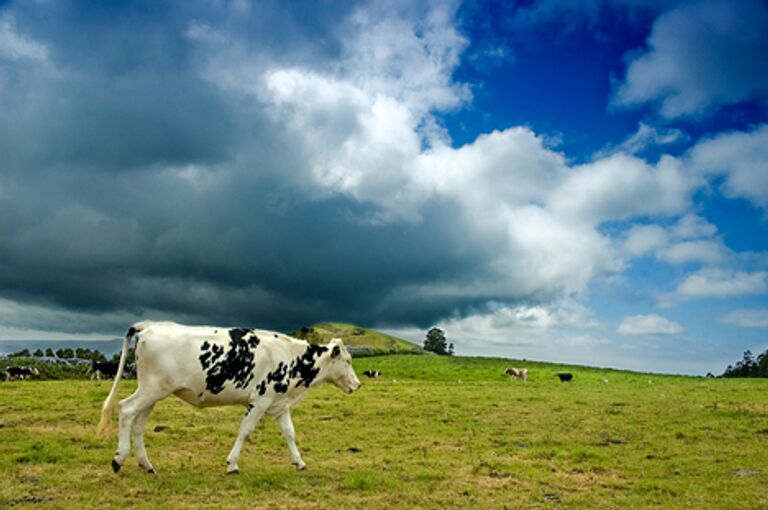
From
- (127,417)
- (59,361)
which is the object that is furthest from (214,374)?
(59,361)

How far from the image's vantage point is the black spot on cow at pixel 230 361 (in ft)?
34.8

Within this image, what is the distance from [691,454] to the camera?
1411cm

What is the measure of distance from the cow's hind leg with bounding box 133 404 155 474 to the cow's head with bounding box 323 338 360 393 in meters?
3.78

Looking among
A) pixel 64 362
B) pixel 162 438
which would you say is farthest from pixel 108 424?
pixel 64 362

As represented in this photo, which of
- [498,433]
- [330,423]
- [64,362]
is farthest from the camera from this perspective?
[64,362]

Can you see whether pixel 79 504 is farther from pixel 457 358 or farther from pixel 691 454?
pixel 457 358

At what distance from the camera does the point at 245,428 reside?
1108cm

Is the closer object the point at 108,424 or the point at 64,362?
the point at 108,424

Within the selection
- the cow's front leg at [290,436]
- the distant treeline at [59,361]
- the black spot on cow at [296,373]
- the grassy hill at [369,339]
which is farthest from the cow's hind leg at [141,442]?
the grassy hill at [369,339]

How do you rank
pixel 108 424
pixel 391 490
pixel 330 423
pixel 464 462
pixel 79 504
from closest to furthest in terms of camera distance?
pixel 79 504
pixel 391 490
pixel 108 424
pixel 464 462
pixel 330 423

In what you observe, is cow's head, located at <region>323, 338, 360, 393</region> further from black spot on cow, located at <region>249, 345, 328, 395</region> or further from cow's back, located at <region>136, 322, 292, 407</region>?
cow's back, located at <region>136, 322, 292, 407</region>

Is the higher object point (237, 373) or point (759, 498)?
point (237, 373)

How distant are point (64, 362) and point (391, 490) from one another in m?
48.2

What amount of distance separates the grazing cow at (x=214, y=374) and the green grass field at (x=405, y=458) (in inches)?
34.5
